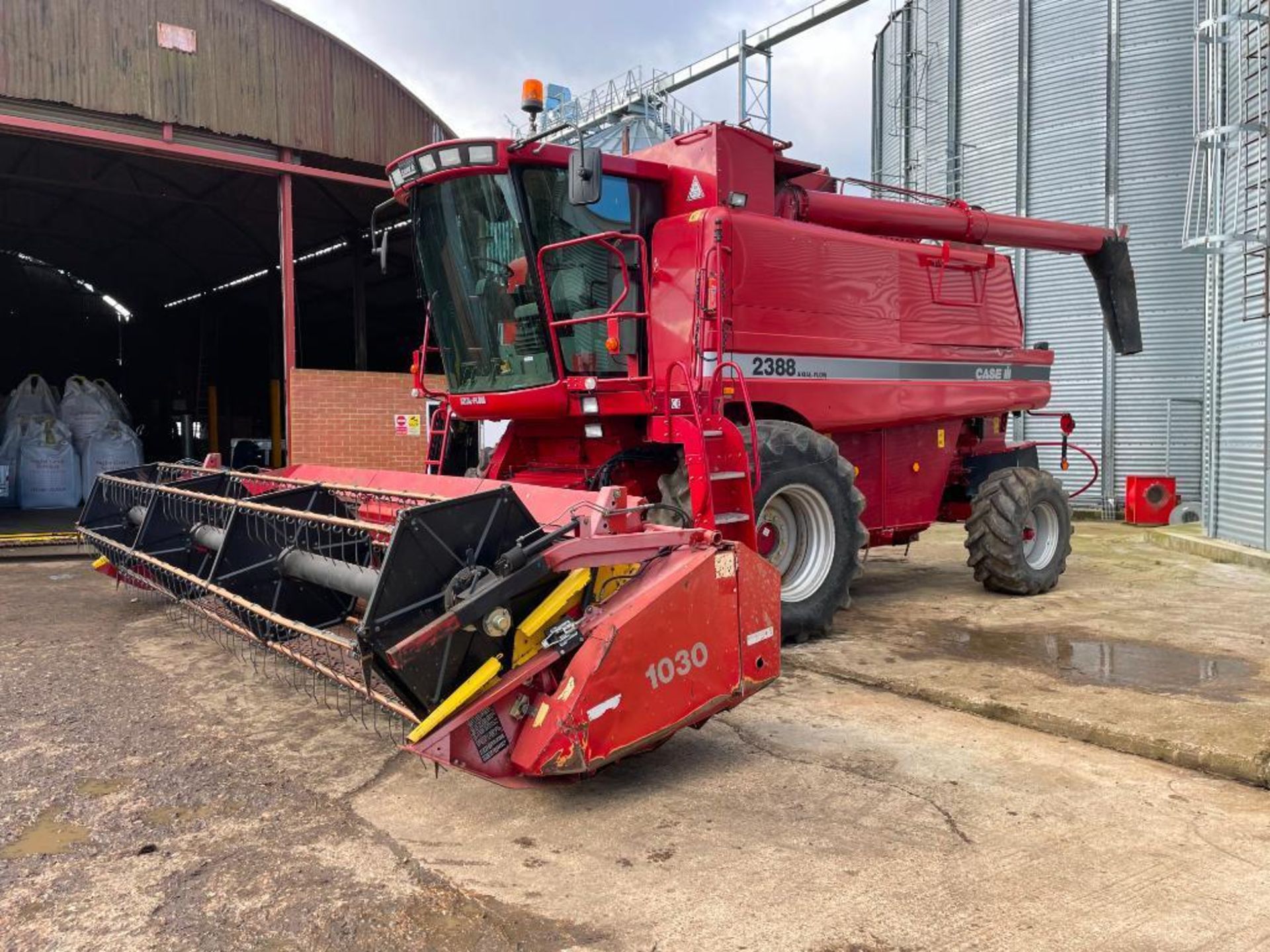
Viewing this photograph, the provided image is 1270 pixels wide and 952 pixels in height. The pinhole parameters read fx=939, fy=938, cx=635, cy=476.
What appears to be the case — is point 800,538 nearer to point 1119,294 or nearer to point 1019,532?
point 1019,532

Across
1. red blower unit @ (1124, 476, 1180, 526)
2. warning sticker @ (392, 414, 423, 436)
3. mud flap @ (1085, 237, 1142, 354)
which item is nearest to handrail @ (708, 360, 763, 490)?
mud flap @ (1085, 237, 1142, 354)

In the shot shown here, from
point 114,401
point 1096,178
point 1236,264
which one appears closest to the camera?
point 1236,264

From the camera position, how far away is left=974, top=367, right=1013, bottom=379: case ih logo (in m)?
7.15

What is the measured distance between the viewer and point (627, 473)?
576 centimetres

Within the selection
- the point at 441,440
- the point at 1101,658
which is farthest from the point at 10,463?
the point at 1101,658

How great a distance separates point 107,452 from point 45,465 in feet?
2.56

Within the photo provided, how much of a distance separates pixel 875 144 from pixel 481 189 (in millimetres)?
13193

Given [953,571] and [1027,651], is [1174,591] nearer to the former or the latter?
[953,571]

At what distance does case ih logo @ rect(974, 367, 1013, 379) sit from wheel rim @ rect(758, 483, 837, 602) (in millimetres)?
2279

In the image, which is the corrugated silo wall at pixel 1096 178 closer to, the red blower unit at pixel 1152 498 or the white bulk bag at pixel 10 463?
the red blower unit at pixel 1152 498

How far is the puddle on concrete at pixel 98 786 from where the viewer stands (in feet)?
10.8

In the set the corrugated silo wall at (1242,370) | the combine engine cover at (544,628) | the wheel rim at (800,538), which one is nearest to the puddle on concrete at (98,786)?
the combine engine cover at (544,628)

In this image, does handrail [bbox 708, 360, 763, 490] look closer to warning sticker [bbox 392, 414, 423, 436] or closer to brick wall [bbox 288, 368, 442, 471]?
brick wall [bbox 288, 368, 442, 471]

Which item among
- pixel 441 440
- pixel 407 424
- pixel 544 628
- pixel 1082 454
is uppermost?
pixel 407 424
